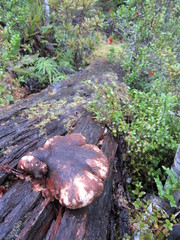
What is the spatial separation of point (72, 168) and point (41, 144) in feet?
2.91

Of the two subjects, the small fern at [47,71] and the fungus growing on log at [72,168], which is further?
the small fern at [47,71]

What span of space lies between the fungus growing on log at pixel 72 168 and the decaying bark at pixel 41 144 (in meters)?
0.24

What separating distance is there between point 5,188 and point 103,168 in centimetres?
110

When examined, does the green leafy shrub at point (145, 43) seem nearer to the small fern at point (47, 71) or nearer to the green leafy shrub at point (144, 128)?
the green leafy shrub at point (144, 128)

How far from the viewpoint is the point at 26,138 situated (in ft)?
8.60

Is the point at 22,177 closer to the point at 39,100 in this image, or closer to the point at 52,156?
the point at 52,156

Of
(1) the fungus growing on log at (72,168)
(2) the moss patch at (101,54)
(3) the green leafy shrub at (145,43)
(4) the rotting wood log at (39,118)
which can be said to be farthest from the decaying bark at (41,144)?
(2) the moss patch at (101,54)

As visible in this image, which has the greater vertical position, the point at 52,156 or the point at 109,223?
the point at 52,156

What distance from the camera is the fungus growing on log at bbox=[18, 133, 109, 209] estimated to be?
66.6 inches

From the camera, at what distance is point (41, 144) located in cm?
257

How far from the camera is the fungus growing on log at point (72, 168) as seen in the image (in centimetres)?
169

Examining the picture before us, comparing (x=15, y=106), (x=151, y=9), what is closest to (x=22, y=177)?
(x=15, y=106)

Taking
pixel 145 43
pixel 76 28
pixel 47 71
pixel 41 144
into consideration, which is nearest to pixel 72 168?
pixel 41 144

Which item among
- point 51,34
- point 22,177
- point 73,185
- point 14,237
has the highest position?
point 51,34
